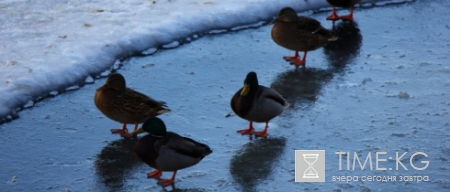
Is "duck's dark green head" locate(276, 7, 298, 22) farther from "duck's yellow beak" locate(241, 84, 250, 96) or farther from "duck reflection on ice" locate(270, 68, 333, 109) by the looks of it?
"duck's yellow beak" locate(241, 84, 250, 96)

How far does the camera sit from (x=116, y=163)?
6207mm

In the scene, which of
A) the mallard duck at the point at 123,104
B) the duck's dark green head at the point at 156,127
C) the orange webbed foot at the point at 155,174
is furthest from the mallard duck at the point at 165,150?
the mallard duck at the point at 123,104

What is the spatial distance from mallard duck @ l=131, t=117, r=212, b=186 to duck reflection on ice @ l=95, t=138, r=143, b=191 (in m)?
0.30

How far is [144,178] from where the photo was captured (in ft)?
19.5

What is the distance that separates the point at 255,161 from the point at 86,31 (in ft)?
13.0

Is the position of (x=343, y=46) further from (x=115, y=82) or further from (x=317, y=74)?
(x=115, y=82)

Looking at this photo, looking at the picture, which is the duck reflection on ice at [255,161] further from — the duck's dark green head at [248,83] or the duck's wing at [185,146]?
the duck's dark green head at [248,83]

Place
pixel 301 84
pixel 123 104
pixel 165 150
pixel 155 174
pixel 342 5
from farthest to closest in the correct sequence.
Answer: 1. pixel 342 5
2. pixel 301 84
3. pixel 123 104
4. pixel 155 174
5. pixel 165 150

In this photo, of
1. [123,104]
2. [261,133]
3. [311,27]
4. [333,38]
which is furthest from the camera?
[333,38]

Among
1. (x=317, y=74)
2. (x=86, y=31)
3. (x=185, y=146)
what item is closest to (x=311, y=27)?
(x=317, y=74)

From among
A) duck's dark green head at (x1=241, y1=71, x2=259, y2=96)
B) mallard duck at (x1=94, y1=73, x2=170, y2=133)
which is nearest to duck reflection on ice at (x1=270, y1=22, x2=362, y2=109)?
duck's dark green head at (x1=241, y1=71, x2=259, y2=96)

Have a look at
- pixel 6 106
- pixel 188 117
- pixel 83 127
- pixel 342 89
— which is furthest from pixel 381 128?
pixel 6 106

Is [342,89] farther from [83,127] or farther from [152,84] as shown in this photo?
[83,127]

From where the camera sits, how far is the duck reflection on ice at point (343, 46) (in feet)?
28.7
